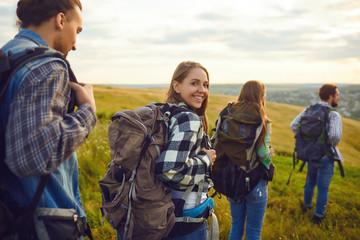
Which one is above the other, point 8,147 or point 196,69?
point 196,69

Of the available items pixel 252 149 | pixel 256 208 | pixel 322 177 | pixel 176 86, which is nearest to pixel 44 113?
pixel 176 86

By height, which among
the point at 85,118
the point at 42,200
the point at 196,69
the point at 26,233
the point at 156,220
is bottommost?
the point at 156,220

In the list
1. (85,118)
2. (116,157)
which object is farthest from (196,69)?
(85,118)

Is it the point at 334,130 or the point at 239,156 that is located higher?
the point at 334,130

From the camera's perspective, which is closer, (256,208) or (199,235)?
(199,235)

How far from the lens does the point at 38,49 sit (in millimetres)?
1460

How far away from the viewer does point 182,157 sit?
212cm

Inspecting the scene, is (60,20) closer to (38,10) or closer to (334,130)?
(38,10)

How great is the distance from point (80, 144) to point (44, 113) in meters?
0.29

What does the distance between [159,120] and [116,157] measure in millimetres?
523

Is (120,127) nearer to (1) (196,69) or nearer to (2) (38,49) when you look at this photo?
(2) (38,49)

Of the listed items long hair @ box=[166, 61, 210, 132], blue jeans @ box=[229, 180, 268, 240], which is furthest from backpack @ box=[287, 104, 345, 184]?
long hair @ box=[166, 61, 210, 132]

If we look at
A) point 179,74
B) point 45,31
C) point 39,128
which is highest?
point 45,31

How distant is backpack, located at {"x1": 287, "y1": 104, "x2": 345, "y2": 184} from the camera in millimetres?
5160
